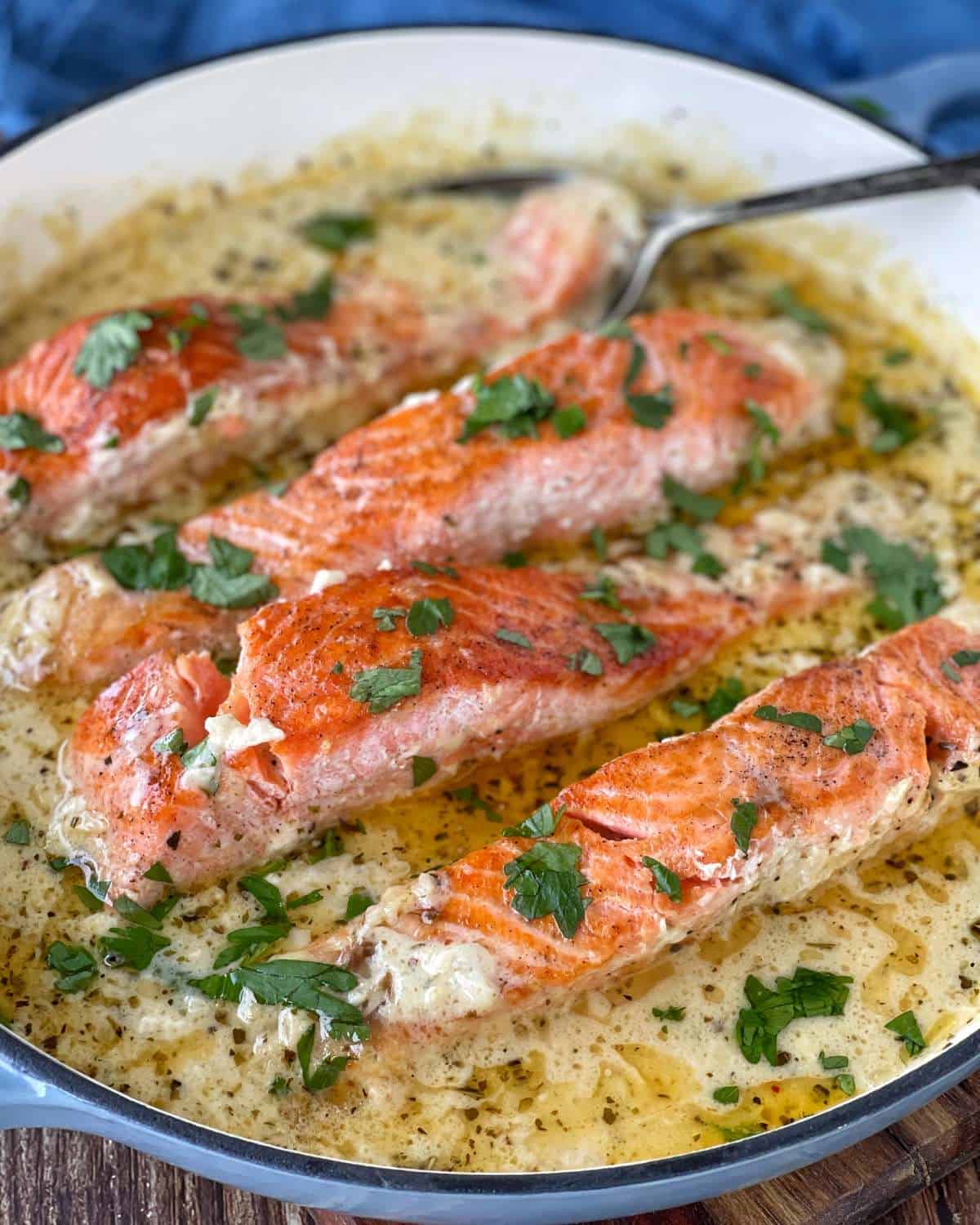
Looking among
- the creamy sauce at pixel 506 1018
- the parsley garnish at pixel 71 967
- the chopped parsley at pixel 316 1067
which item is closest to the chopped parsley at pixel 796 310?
the creamy sauce at pixel 506 1018

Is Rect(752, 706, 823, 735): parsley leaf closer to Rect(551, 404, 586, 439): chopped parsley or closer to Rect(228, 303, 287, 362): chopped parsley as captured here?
Rect(551, 404, 586, 439): chopped parsley

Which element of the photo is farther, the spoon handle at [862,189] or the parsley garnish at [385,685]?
the spoon handle at [862,189]

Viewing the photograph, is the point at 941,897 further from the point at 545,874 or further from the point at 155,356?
the point at 155,356

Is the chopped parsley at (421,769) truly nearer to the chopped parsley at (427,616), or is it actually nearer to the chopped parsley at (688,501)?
the chopped parsley at (427,616)

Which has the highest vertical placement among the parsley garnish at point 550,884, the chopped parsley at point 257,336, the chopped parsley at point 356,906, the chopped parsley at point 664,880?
the chopped parsley at point 257,336

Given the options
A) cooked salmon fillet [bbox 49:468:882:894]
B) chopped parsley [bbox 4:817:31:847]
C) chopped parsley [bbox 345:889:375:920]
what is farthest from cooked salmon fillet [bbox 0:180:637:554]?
chopped parsley [bbox 345:889:375:920]

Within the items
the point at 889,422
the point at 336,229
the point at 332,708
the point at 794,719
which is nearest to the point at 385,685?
the point at 332,708
